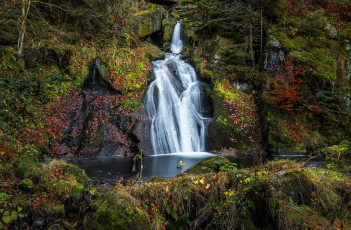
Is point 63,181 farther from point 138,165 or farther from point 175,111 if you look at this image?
point 175,111

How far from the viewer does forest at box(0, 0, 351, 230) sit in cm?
345

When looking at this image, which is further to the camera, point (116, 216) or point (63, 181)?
point (63, 181)

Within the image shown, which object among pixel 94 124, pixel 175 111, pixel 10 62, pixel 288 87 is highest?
pixel 10 62

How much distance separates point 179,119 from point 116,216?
28.5 ft

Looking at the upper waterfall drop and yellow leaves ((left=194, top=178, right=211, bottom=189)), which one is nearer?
yellow leaves ((left=194, top=178, right=211, bottom=189))

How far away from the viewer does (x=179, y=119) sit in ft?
37.5

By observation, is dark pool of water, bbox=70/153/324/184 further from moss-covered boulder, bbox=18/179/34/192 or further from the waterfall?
moss-covered boulder, bbox=18/179/34/192

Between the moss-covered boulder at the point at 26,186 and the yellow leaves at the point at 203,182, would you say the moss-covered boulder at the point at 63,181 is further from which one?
the yellow leaves at the point at 203,182

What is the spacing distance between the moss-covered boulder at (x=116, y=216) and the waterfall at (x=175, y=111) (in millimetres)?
7050

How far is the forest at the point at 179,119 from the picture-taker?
3453mm

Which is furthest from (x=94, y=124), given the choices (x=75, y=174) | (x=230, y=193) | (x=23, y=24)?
(x=230, y=193)

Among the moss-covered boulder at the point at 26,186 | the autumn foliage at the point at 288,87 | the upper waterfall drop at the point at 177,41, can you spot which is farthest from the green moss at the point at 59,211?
the upper waterfall drop at the point at 177,41

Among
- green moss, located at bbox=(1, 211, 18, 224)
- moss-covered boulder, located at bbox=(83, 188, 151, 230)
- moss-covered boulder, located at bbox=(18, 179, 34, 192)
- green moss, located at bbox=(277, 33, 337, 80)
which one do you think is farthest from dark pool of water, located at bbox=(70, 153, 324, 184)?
green moss, located at bbox=(277, 33, 337, 80)

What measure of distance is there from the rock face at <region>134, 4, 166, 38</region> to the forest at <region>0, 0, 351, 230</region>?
1.44 feet
